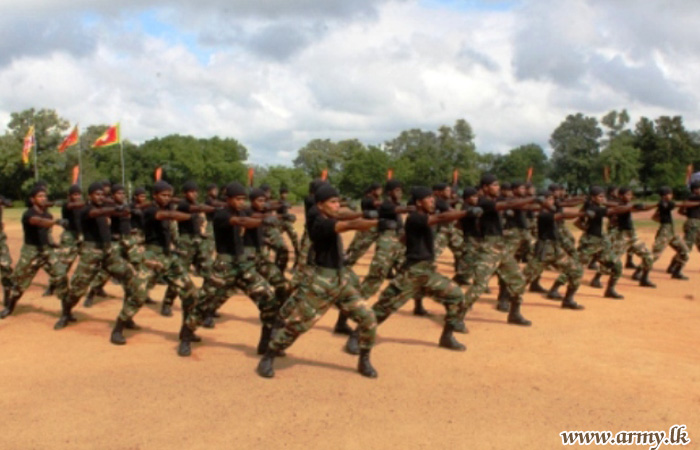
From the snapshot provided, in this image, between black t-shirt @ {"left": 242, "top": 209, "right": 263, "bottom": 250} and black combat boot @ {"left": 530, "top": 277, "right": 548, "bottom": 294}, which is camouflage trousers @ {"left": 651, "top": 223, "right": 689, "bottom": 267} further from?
black t-shirt @ {"left": 242, "top": 209, "right": 263, "bottom": 250}

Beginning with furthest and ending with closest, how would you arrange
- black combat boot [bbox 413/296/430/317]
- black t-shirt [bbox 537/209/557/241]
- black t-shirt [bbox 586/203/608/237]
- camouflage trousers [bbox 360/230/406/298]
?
black t-shirt [bbox 586/203/608/237] → black t-shirt [bbox 537/209/557/241] → black combat boot [bbox 413/296/430/317] → camouflage trousers [bbox 360/230/406/298]

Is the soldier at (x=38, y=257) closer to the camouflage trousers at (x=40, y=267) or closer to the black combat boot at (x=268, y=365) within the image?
the camouflage trousers at (x=40, y=267)

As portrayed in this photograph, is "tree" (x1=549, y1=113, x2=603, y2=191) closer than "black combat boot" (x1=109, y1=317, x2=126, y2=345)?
No

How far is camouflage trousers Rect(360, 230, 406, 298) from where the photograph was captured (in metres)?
8.79

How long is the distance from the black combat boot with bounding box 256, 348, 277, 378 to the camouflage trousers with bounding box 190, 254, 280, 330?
0.60 metres

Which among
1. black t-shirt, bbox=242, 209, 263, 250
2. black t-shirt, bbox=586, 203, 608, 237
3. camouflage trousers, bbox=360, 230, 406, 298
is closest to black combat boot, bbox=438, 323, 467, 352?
camouflage trousers, bbox=360, 230, 406, 298

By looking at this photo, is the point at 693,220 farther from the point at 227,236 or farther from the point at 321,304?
the point at 227,236

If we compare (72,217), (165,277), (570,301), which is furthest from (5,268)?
(570,301)

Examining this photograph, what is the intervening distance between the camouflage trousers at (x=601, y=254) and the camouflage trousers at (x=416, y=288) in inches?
164

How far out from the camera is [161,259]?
8.10 m

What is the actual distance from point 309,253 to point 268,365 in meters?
1.73

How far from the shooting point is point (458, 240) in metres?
12.8

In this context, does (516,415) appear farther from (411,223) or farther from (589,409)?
(411,223)

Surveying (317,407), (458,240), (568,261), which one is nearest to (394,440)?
(317,407)
